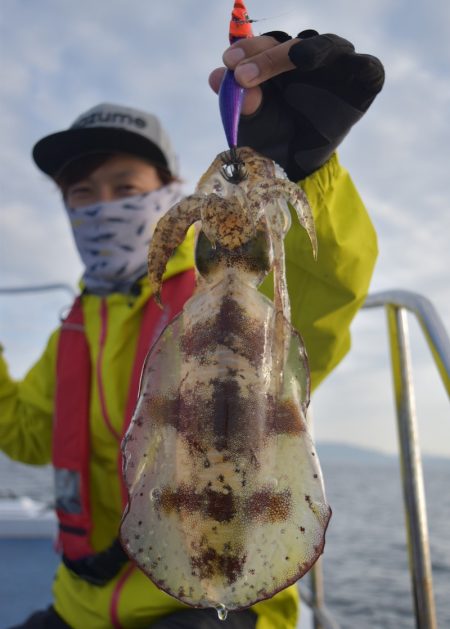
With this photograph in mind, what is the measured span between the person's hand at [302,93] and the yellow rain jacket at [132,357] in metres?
0.15

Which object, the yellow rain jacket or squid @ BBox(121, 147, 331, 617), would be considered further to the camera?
the yellow rain jacket

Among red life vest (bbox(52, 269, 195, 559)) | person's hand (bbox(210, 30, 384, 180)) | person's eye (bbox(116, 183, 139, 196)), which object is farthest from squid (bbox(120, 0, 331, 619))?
person's eye (bbox(116, 183, 139, 196))

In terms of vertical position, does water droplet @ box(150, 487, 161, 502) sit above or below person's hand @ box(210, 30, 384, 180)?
below

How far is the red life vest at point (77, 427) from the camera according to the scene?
260cm

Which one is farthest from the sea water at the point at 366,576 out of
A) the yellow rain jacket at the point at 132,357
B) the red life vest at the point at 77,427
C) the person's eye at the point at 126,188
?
the person's eye at the point at 126,188

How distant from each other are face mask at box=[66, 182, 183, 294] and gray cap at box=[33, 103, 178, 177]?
0.94 feet

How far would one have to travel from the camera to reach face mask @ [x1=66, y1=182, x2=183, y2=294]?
2799mm

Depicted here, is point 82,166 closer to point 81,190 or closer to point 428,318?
point 81,190

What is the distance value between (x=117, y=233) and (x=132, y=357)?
2.09ft

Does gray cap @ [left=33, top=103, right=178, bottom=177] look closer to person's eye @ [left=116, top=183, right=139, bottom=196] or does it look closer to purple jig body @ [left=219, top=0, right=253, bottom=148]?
person's eye @ [left=116, top=183, right=139, bottom=196]

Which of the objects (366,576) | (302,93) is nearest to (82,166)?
(302,93)

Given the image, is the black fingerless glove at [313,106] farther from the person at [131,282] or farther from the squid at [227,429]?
the squid at [227,429]

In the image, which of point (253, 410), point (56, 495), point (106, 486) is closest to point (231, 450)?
point (253, 410)

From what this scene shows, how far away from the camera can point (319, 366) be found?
220cm
